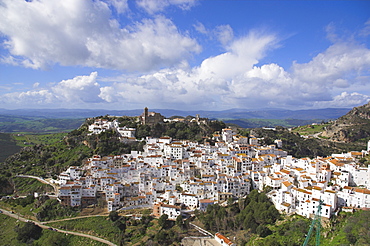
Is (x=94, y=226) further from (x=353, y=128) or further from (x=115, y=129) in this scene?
(x=353, y=128)

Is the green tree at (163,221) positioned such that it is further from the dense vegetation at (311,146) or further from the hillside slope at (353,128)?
the hillside slope at (353,128)

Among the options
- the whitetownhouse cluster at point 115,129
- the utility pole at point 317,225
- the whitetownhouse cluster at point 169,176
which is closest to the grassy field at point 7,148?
the whitetownhouse cluster at point 115,129

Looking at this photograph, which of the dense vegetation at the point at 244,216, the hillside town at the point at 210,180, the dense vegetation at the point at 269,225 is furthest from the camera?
the hillside town at the point at 210,180

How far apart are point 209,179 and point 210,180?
0.26 metres

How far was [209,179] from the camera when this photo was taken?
35.6 meters

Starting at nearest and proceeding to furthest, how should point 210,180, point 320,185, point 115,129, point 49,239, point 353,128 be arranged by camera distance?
point 320,185 → point 49,239 → point 210,180 → point 115,129 → point 353,128

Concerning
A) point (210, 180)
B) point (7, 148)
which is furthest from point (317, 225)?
point (7, 148)

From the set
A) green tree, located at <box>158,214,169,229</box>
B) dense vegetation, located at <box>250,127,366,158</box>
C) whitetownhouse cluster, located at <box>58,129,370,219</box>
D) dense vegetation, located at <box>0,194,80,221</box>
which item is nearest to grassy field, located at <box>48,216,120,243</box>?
dense vegetation, located at <box>0,194,80,221</box>

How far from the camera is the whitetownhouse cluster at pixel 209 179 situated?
28.5 m

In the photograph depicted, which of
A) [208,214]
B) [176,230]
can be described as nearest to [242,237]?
[208,214]

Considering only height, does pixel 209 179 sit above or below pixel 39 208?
above

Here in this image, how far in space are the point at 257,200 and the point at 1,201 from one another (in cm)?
3449

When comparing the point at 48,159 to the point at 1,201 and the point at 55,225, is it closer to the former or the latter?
the point at 1,201

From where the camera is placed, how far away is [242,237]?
2711 cm
